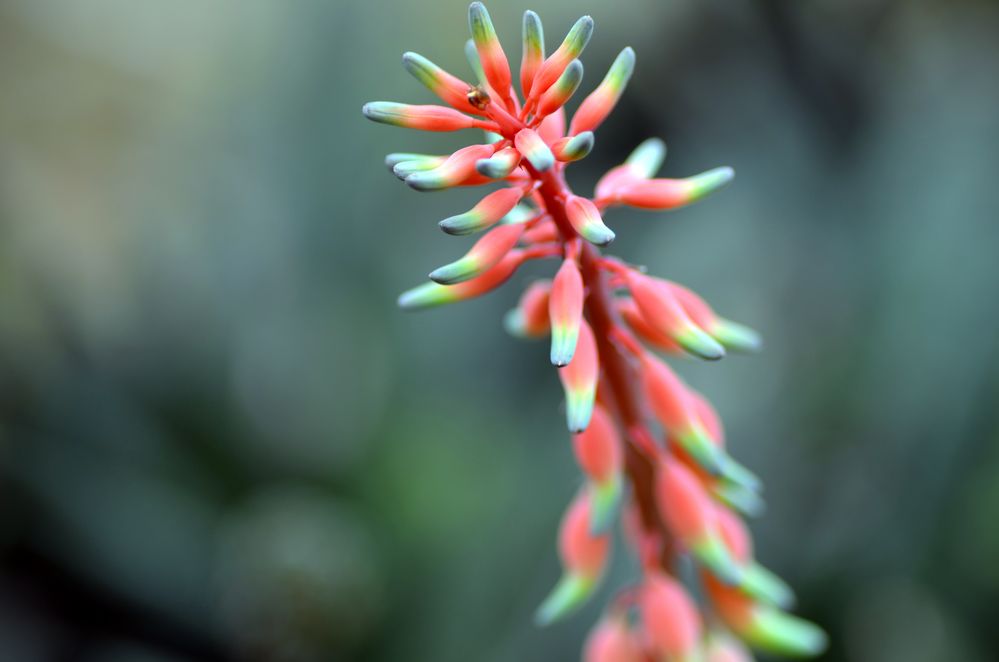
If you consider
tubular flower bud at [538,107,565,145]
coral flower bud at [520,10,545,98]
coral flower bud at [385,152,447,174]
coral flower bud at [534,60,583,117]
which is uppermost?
coral flower bud at [520,10,545,98]

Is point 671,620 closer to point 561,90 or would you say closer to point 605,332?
point 605,332

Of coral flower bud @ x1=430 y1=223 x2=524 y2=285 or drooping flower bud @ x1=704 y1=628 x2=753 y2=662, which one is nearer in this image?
coral flower bud @ x1=430 y1=223 x2=524 y2=285

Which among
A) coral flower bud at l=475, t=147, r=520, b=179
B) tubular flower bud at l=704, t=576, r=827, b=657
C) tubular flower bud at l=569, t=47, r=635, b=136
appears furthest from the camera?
tubular flower bud at l=704, t=576, r=827, b=657

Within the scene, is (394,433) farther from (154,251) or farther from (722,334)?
(722,334)

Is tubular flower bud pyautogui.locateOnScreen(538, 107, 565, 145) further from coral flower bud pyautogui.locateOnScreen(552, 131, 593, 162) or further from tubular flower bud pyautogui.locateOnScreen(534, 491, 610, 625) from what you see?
tubular flower bud pyautogui.locateOnScreen(534, 491, 610, 625)

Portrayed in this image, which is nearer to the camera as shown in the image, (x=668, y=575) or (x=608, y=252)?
(x=668, y=575)

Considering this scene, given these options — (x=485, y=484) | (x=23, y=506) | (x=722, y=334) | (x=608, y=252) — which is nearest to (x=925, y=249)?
(x=608, y=252)

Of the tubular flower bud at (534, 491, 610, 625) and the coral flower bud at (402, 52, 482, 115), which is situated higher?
the coral flower bud at (402, 52, 482, 115)

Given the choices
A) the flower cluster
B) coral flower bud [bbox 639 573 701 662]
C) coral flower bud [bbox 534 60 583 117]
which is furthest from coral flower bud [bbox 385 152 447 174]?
coral flower bud [bbox 639 573 701 662]

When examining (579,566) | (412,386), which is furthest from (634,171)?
(412,386)
